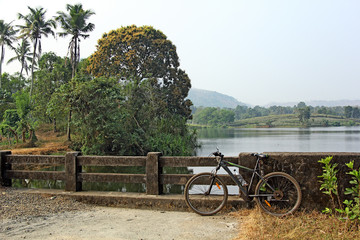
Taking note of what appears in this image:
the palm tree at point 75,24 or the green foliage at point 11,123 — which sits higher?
the palm tree at point 75,24

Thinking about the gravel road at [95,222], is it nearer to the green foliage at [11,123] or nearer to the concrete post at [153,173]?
the concrete post at [153,173]

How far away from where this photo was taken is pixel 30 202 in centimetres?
652

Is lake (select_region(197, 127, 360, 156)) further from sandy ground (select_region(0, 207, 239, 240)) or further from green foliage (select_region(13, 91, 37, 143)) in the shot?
sandy ground (select_region(0, 207, 239, 240))

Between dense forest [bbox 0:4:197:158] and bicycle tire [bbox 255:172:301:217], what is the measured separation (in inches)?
646

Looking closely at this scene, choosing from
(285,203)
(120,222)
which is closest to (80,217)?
(120,222)

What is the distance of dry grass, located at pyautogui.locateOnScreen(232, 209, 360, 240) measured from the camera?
14.1ft

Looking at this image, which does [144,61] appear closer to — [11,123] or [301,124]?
[11,123]

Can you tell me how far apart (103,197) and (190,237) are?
253 cm

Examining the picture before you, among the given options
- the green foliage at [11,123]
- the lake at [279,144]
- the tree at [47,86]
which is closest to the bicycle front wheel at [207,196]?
the green foliage at [11,123]

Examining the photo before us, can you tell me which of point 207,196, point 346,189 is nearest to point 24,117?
point 207,196

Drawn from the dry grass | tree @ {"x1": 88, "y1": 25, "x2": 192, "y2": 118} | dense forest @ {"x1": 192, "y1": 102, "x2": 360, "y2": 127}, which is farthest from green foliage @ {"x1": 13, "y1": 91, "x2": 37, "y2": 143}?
dense forest @ {"x1": 192, "y1": 102, "x2": 360, "y2": 127}

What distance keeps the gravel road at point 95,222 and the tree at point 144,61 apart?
2657cm

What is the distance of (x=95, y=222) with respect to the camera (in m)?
5.44

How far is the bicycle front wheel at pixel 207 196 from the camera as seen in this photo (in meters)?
5.77
